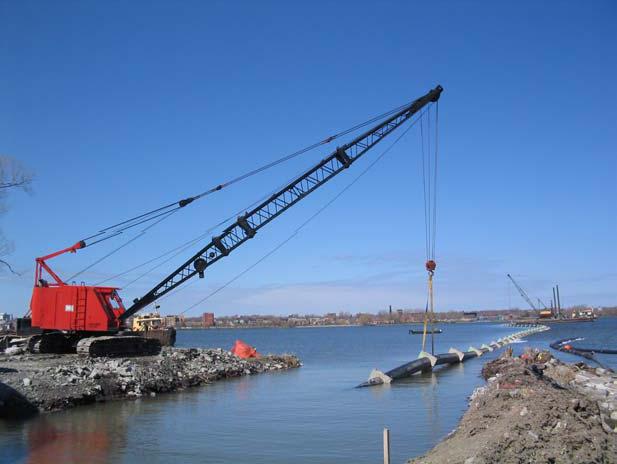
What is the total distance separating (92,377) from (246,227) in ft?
47.9

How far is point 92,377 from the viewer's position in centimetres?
2266

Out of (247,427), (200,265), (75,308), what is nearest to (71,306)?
(75,308)

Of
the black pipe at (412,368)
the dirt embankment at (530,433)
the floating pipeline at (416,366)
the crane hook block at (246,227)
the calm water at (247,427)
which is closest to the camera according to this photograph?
the dirt embankment at (530,433)

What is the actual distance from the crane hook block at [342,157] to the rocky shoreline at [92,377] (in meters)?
13.4

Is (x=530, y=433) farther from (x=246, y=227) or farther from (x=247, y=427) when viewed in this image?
(x=246, y=227)

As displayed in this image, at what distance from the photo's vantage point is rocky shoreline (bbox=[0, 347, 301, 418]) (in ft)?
64.7

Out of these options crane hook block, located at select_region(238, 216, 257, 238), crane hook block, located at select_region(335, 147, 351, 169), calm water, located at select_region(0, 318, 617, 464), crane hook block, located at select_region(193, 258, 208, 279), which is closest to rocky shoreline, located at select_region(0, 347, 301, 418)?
calm water, located at select_region(0, 318, 617, 464)

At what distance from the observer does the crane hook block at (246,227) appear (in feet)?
115

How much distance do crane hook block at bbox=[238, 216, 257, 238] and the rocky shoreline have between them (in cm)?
747

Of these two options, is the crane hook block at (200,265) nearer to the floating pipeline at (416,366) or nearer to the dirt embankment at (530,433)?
the floating pipeline at (416,366)

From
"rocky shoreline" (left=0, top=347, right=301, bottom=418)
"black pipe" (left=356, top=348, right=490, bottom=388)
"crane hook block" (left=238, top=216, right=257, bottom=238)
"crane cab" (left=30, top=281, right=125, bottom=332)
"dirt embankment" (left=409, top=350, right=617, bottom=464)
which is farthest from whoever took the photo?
"crane hook block" (left=238, top=216, right=257, bottom=238)

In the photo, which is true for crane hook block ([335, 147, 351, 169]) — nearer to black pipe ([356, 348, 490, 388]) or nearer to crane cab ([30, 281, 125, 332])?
black pipe ([356, 348, 490, 388])

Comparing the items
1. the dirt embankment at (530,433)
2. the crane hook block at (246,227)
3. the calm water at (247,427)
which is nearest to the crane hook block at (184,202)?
the crane hook block at (246,227)

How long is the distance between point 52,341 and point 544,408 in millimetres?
27932
